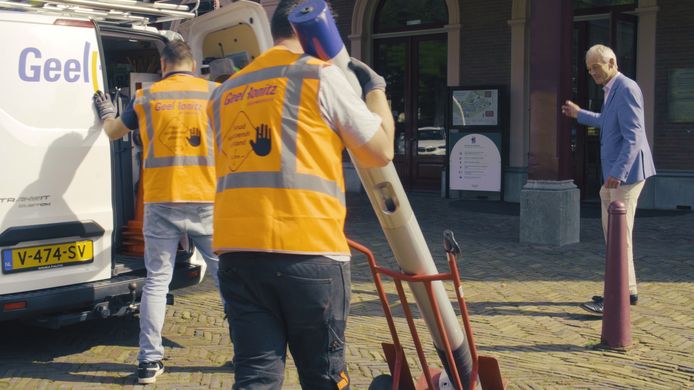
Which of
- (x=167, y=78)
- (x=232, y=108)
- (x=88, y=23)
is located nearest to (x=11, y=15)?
(x=88, y=23)

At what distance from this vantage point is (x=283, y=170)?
2539 millimetres

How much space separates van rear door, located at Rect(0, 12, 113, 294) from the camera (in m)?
4.38

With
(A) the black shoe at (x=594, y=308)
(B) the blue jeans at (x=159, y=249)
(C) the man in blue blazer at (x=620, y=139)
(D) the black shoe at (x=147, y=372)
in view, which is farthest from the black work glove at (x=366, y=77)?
(A) the black shoe at (x=594, y=308)

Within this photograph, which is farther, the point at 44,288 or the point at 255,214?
the point at 44,288

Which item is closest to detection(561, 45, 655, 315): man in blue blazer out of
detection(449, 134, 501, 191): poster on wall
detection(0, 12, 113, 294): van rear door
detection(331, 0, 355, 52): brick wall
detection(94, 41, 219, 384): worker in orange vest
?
detection(94, 41, 219, 384): worker in orange vest

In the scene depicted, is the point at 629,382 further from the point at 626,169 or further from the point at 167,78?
the point at 167,78

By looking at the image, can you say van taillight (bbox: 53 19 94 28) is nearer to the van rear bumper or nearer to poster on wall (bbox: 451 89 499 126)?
the van rear bumper

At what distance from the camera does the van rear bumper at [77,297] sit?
4.38 metres

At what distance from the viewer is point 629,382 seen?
167 inches

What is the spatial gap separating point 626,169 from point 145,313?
3.28 meters

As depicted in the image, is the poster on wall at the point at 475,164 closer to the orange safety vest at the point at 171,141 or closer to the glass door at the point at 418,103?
the glass door at the point at 418,103

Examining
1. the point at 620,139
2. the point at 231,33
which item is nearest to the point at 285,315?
the point at 231,33

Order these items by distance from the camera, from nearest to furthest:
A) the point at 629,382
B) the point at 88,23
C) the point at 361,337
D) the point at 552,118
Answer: the point at 629,382 < the point at 88,23 < the point at 361,337 < the point at 552,118

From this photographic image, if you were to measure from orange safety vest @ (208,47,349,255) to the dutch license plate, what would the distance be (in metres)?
2.26
